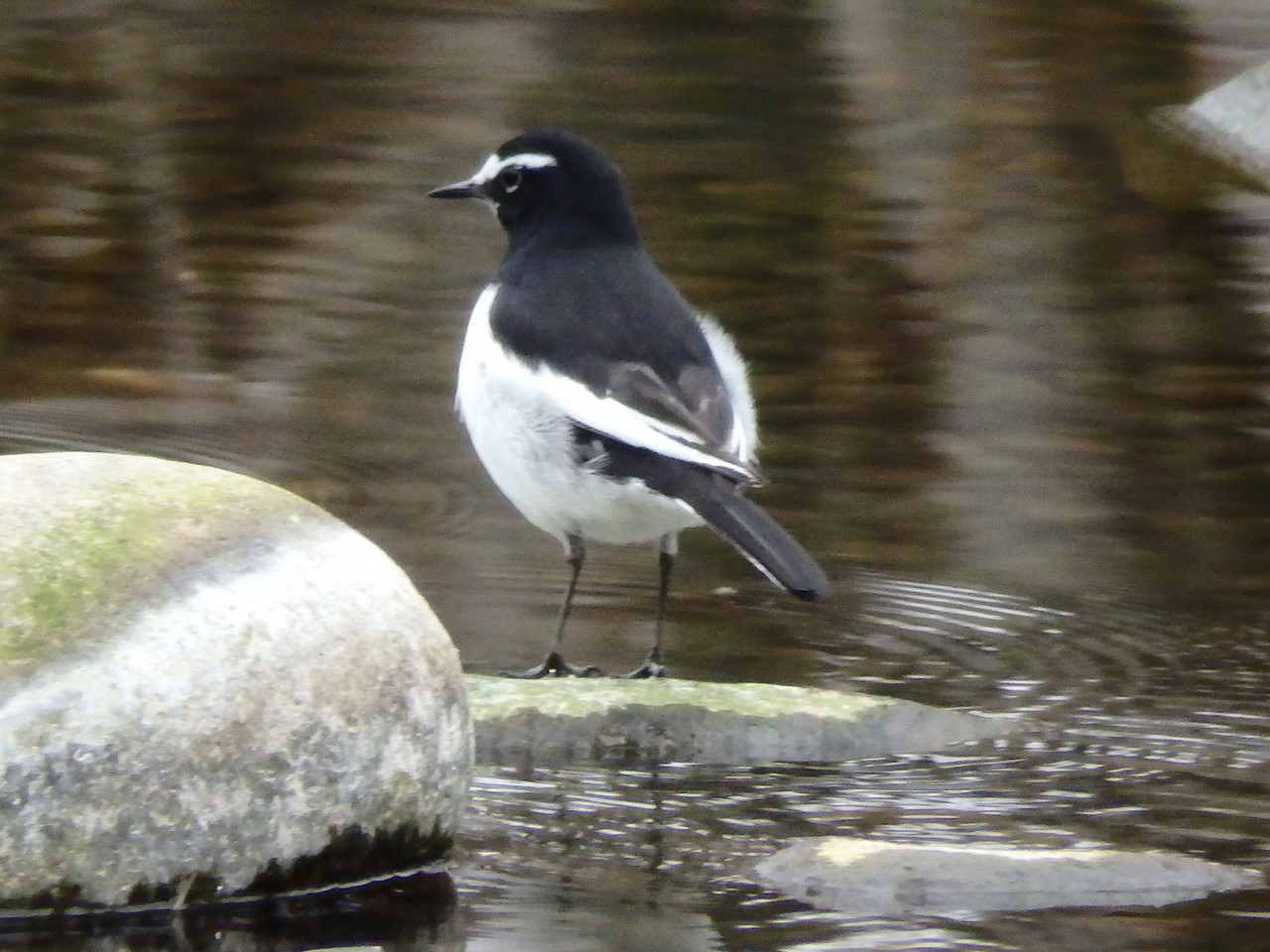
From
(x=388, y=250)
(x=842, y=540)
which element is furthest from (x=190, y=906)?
(x=388, y=250)

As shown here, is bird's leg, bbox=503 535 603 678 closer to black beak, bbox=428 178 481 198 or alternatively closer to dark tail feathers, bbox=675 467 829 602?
dark tail feathers, bbox=675 467 829 602

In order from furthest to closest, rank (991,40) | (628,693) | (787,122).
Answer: (991,40) → (787,122) → (628,693)

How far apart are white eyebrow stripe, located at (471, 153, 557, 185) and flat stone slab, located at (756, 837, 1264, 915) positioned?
291 centimetres

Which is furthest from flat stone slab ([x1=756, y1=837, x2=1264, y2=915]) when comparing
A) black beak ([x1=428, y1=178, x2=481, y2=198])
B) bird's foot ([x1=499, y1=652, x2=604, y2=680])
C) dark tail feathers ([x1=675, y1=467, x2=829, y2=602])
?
black beak ([x1=428, y1=178, x2=481, y2=198])

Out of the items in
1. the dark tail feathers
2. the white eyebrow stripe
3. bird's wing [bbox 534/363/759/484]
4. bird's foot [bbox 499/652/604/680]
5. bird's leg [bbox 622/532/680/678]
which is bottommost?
bird's foot [bbox 499/652/604/680]

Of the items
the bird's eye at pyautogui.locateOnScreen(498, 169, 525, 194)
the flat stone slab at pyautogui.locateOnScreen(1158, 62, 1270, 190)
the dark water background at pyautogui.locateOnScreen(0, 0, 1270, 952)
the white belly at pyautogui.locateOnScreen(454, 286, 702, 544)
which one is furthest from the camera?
the flat stone slab at pyautogui.locateOnScreen(1158, 62, 1270, 190)

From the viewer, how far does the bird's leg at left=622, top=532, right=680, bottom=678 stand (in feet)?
21.7

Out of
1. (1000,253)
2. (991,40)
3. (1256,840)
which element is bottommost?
(1256,840)

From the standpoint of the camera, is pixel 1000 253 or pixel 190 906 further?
pixel 1000 253

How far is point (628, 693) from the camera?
6195mm

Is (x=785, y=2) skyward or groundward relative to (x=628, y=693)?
skyward

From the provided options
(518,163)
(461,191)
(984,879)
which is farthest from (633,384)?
(984,879)

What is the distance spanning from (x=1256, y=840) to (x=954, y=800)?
0.64 metres

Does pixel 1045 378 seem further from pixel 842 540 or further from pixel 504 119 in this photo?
pixel 504 119
